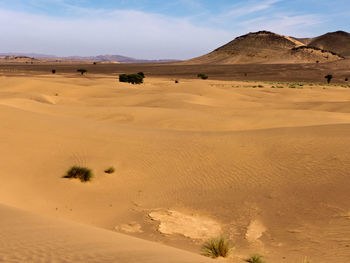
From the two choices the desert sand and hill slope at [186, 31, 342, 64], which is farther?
hill slope at [186, 31, 342, 64]

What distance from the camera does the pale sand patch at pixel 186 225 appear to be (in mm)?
7875

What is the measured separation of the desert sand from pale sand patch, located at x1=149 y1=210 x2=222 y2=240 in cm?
2

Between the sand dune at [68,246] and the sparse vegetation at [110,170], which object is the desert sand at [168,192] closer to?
the sand dune at [68,246]

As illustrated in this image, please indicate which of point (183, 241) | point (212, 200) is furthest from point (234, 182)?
point (183, 241)

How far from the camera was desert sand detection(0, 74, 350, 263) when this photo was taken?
614cm

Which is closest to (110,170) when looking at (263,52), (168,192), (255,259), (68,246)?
(168,192)

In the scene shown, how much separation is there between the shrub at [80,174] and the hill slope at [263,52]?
142490mm

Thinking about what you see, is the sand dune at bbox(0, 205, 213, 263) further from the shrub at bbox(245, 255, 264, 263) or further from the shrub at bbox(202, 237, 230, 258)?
the shrub at bbox(245, 255, 264, 263)

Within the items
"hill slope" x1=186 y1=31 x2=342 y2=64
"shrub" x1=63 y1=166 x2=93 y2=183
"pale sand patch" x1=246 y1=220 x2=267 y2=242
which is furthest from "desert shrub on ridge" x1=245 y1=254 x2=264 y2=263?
"hill slope" x1=186 y1=31 x2=342 y2=64

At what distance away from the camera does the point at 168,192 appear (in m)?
10.2

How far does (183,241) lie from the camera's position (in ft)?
24.7

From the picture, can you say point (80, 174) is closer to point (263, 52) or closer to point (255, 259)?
point (255, 259)

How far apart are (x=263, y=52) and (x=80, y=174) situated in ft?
532

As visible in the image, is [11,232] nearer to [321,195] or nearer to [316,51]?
[321,195]
